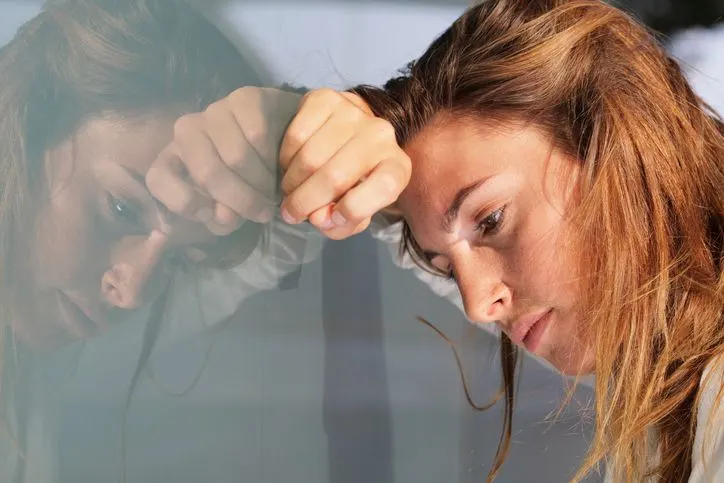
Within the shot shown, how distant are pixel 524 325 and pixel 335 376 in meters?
0.27

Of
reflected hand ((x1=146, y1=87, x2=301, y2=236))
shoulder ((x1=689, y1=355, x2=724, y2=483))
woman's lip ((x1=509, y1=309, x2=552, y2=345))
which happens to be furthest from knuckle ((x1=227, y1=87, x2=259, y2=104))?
shoulder ((x1=689, y1=355, x2=724, y2=483))

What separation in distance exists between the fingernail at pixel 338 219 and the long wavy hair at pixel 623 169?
0.52 feet

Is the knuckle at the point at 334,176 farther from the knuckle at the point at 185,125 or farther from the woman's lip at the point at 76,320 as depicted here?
the woman's lip at the point at 76,320

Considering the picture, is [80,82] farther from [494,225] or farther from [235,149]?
[494,225]

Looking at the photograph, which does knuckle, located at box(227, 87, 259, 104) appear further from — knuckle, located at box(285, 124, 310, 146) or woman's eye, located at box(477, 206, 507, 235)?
woman's eye, located at box(477, 206, 507, 235)

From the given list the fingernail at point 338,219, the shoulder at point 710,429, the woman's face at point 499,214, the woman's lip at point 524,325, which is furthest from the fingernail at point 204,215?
the shoulder at point 710,429

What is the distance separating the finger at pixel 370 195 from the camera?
580mm

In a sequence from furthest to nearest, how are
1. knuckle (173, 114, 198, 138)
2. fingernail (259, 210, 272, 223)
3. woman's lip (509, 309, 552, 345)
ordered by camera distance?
woman's lip (509, 309, 552, 345), fingernail (259, 210, 272, 223), knuckle (173, 114, 198, 138)

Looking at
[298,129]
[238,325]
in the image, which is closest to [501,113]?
[298,129]

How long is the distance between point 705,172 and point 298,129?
1.38 ft

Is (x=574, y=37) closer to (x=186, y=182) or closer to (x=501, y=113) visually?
(x=501, y=113)

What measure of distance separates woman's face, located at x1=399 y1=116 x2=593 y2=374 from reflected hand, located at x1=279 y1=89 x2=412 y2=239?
69 millimetres

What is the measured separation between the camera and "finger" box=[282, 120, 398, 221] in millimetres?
577

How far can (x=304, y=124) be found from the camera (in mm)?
594
